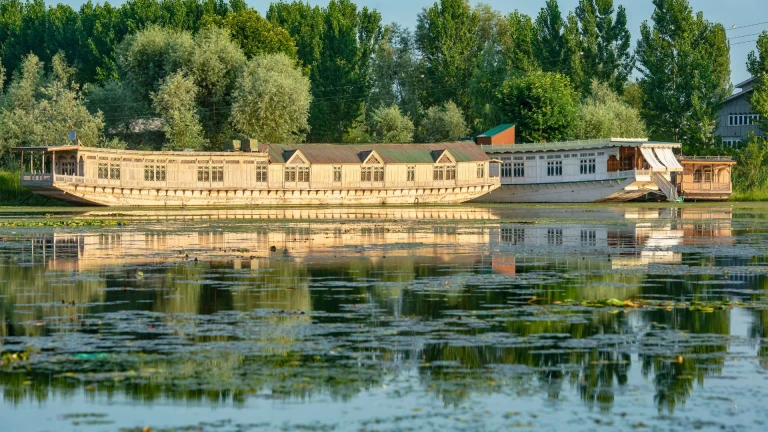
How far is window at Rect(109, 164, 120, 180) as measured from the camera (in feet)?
283

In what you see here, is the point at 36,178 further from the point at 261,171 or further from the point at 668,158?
the point at 668,158

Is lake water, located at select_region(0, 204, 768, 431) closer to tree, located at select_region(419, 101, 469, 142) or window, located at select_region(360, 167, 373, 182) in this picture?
window, located at select_region(360, 167, 373, 182)

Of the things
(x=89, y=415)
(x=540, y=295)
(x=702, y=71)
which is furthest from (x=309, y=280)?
(x=702, y=71)

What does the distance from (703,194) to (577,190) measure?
1102cm

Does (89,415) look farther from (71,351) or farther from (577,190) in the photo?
(577,190)

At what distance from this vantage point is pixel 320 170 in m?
95.0

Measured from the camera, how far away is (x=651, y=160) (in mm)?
94875

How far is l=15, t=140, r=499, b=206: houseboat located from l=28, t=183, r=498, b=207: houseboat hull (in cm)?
8

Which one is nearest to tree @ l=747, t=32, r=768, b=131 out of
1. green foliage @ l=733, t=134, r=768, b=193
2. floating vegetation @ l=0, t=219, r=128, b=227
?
green foliage @ l=733, t=134, r=768, b=193

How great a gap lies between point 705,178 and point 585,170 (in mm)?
11678

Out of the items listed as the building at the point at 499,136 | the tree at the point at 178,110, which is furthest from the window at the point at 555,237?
the building at the point at 499,136

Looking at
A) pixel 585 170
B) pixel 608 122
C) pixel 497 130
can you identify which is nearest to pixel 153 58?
pixel 497 130

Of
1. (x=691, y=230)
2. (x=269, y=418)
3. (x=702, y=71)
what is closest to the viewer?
(x=269, y=418)

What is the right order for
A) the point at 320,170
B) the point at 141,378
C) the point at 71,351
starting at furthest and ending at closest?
the point at 320,170 → the point at 71,351 → the point at 141,378
